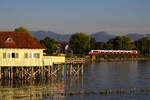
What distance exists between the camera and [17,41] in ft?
196

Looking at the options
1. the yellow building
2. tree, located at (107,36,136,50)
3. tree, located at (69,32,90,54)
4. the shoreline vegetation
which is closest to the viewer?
the yellow building

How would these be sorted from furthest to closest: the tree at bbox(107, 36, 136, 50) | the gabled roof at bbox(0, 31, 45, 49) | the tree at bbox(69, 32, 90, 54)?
the tree at bbox(107, 36, 136, 50) < the tree at bbox(69, 32, 90, 54) < the gabled roof at bbox(0, 31, 45, 49)

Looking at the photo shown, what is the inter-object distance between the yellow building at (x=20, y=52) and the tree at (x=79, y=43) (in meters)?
114

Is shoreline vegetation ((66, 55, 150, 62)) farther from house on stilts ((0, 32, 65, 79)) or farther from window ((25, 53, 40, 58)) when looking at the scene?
window ((25, 53, 40, 58))

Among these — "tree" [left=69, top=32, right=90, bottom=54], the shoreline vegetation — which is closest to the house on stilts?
the shoreline vegetation

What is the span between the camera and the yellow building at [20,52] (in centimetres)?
5778

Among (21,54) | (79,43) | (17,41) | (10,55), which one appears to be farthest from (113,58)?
(10,55)

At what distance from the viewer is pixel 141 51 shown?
650 ft

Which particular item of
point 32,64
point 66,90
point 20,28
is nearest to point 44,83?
point 32,64

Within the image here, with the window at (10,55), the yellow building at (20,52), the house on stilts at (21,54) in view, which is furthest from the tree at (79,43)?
the window at (10,55)

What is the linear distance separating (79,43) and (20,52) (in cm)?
11919

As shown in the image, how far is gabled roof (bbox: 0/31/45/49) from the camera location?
58.3 meters

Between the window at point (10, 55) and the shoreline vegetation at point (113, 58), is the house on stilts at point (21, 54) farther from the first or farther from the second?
the shoreline vegetation at point (113, 58)

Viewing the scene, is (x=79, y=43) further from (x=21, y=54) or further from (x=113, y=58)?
(x=21, y=54)
